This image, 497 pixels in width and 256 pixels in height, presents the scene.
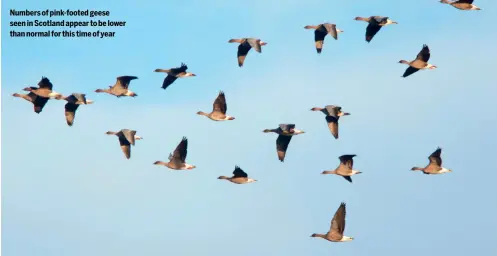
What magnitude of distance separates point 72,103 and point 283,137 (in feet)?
30.4

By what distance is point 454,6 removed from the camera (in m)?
61.2

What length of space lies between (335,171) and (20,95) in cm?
1424

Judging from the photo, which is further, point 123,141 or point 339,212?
point 123,141

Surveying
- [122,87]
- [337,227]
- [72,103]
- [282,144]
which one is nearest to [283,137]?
[282,144]

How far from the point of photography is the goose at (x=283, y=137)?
59625mm

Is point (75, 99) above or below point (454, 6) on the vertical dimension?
below

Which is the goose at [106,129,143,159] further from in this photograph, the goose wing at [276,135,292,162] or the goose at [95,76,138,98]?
the goose wing at [276,135,292,162]

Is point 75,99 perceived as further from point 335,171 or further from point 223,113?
point 335,171

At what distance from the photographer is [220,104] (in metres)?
59.4

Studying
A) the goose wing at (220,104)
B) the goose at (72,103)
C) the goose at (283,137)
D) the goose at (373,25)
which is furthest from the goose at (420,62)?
the goose at (72,103)

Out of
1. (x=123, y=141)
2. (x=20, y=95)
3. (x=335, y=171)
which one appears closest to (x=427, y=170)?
(x=335, y=171)

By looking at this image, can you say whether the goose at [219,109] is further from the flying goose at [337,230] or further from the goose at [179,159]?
the flying goose at [337,230]

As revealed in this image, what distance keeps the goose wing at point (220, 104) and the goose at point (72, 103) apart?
5.65 m

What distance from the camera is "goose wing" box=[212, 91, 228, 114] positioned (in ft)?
195
